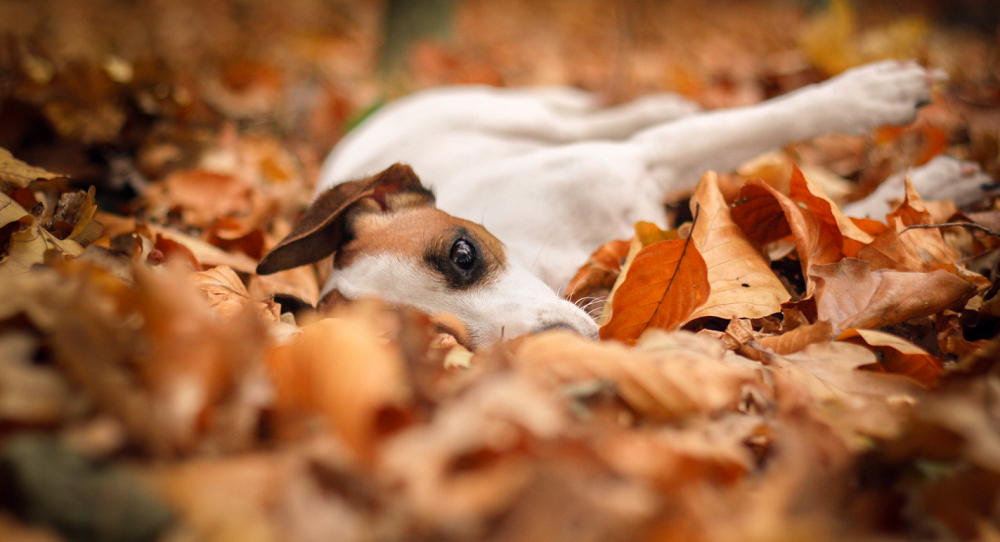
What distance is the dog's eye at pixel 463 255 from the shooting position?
1.78m

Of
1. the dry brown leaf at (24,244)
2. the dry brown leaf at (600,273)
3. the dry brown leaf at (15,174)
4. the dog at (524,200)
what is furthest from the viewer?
the dry brown leaf at (600,273)

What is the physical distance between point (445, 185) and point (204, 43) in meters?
6.81

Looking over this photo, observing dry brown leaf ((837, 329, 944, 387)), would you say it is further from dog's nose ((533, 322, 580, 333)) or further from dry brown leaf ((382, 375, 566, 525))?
dry brown leaf ((382, 375, 566, 525))

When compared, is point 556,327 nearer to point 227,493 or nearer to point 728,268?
point 728,268

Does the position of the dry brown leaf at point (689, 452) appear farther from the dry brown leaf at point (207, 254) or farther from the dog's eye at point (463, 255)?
the dry brown leaf at point (207, 254)

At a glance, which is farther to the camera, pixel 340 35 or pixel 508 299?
pixel 340 35

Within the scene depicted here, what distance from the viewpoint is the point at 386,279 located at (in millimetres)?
1794

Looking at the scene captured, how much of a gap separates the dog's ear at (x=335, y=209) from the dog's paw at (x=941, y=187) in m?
1.69

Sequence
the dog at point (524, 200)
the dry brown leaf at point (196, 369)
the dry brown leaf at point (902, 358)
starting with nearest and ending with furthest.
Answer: the dry brown leaf at point (196, 369) → the dry brown leaf at point (902, 358) → the dog at point (524, 200)

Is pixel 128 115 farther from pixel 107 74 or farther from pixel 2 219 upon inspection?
pixel 2 219

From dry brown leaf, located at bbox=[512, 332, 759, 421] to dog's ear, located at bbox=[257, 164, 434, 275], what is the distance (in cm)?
97

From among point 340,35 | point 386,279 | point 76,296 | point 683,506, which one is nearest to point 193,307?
point 76,296

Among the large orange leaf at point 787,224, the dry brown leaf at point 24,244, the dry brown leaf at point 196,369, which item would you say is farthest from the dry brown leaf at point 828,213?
the dry brown leaf at point 24,244

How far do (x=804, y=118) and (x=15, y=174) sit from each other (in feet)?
9.19
